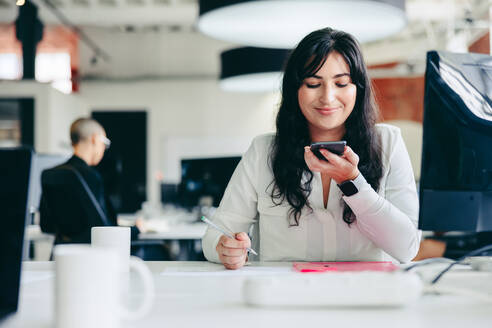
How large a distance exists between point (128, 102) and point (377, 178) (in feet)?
28.7

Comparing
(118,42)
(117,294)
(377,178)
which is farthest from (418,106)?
(117,294)

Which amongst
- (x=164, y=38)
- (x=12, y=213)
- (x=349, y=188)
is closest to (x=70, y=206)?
(x=349, y=188)

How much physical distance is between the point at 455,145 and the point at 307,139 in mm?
651

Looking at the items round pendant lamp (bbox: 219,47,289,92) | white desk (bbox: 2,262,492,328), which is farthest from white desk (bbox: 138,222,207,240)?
white desk (bbox: 2,262,492,328)

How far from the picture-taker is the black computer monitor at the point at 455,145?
1207 millimetres

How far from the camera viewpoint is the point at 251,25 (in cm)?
247

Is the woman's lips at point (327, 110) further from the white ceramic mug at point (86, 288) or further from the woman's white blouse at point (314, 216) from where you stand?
the white ceramic mug at point (86, 288)

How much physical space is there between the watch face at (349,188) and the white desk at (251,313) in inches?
17.3

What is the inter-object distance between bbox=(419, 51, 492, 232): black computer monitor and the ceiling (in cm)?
676

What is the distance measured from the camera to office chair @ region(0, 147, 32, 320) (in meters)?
0.84

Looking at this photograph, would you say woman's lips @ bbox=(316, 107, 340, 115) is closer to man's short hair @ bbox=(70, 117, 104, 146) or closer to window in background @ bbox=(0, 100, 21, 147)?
man's short hair @ bbox=(70, 117, 104, 146)

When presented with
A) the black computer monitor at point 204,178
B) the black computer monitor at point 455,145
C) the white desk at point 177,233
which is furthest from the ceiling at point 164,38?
the black computer monitor at point 455,145

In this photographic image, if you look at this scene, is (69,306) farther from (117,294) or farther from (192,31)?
(192,31)

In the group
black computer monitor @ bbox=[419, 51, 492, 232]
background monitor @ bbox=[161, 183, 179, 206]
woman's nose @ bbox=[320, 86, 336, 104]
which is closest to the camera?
black computer monitor @ bbox=[419, 51, 492, 232]
